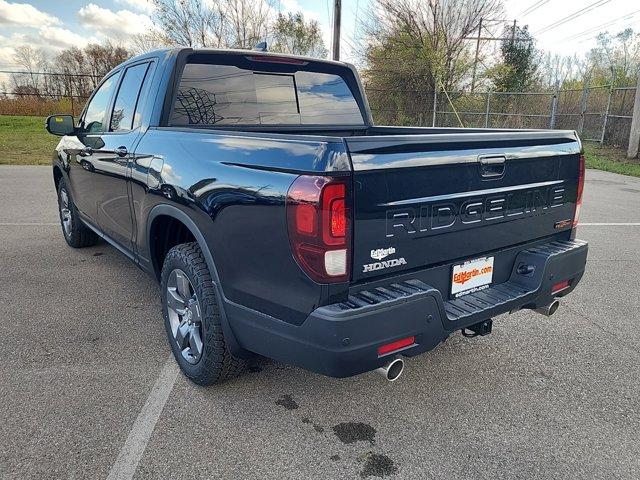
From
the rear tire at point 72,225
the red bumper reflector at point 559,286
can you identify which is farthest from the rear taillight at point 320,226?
the rear tire at point 72,225

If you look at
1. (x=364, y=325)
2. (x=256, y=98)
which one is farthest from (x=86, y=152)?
(x=364, y=325)

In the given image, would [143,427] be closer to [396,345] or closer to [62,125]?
[396,345]

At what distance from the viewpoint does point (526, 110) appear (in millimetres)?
21781

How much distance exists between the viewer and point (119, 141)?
12.1 ft

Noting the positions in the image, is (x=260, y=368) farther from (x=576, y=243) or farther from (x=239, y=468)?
(x=576, y=243)

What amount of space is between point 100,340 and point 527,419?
2792mm

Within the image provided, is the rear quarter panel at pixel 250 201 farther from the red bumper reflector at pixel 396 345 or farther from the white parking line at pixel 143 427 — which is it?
the white parking line at pixel 143 427

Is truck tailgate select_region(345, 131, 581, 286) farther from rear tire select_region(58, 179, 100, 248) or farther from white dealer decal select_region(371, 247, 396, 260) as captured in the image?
rear tire select_region(58, 179, 100, 248)

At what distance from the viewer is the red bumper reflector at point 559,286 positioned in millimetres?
2955

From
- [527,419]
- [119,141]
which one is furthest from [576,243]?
[119,141]

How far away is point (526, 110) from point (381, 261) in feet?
72.6

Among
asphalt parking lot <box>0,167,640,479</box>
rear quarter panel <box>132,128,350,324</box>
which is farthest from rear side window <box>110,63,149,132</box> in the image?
asphalt parking lot <box>0,167,640,479</box>

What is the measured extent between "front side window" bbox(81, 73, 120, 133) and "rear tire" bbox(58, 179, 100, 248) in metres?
0.93

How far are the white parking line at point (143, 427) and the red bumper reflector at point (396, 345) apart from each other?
124 centimetres
